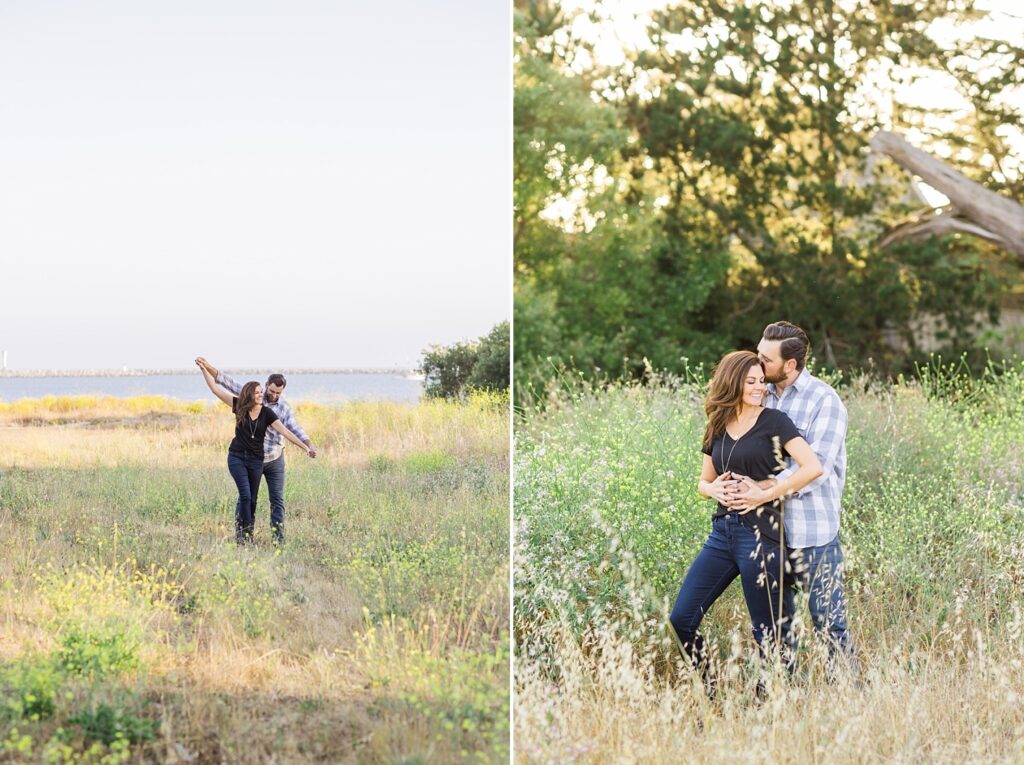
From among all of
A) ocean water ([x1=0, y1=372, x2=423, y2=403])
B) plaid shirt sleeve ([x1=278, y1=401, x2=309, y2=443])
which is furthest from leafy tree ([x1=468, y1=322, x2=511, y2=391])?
plaid shirt sleeve ([x1=278, y1=401, x2=309, y2=443])

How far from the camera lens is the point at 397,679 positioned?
3.17 meters

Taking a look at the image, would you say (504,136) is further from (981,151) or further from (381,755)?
(981,151)

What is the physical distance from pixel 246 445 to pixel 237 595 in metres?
0.56

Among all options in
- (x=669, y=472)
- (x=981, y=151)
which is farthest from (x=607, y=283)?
(x=669, y=472)

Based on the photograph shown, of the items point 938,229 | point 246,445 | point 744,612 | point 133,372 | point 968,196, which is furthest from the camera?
point 938,229

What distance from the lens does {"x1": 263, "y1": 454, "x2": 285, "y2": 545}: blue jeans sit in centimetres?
352

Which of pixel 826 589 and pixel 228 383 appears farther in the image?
pixel 228 383

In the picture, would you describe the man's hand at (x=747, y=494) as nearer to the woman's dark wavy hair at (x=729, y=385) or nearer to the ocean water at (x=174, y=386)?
the woman's dark wavy hair at (x=729, y=385)

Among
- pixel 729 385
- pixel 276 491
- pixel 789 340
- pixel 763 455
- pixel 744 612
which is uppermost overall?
pixel 789 340

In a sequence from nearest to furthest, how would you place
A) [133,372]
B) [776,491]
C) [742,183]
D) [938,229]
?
[776,491]
[133,372]
[938,229]
[742,183]

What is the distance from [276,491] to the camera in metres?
3.60

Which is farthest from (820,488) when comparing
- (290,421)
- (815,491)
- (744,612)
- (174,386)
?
(174,386)

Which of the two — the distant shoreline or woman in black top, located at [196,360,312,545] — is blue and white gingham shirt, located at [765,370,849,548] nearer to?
the distant shoreline

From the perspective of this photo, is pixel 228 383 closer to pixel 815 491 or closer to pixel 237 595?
pixel 237 595
